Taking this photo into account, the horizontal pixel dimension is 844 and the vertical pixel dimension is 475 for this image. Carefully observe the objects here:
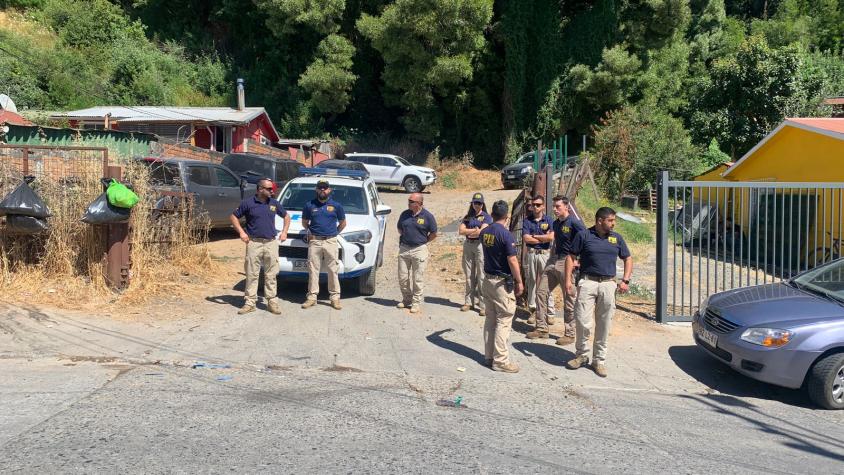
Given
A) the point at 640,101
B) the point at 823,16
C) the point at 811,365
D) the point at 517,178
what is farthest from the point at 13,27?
the point at 823,16

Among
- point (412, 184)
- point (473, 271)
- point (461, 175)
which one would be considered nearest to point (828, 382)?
point (473, 271)

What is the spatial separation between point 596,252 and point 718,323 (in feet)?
5.62

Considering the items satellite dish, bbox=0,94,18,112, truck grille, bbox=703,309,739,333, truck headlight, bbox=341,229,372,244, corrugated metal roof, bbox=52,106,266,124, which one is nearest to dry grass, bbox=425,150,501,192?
corrugated metal roof, bbox=52,106,266,124

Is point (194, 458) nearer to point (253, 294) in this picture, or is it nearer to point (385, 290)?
point (253, 294)

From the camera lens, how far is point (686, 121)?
33.8 metres

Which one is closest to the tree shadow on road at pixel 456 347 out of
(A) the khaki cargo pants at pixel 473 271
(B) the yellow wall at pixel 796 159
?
(A) the khaki cargo pants at pixel 473 271

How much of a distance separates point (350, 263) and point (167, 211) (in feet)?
10.7

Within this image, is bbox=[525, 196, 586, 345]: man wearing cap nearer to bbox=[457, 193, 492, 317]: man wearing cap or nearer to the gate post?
bbox=[457, 193, 492, 317]: man wearing cap

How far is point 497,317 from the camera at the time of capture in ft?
23.7

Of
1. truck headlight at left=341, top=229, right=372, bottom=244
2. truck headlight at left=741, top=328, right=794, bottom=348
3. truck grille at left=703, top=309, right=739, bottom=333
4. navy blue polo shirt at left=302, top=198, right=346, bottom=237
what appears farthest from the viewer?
truck headlight at left=341, top=229, right=372, bottom=244

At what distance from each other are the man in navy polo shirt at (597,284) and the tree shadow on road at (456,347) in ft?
3.31

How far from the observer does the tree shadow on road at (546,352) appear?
7910 mm

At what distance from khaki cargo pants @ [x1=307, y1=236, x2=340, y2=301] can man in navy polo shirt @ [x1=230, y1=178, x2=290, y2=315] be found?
0.47 meters

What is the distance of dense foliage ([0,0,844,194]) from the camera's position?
2802 cm
